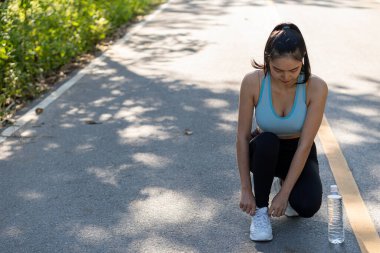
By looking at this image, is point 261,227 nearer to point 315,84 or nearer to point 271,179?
point 271,179

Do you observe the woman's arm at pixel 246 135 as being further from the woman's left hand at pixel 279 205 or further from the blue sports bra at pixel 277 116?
the woman's left hand at pixel 279 205

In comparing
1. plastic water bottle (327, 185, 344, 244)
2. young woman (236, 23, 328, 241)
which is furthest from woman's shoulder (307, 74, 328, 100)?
plastic water bottle (327, 185, 344, 244)

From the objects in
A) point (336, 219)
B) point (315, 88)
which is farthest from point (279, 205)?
point (315, 88)

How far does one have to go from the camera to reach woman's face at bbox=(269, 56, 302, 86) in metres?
4.51

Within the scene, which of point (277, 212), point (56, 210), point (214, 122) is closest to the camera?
point (277, 212)

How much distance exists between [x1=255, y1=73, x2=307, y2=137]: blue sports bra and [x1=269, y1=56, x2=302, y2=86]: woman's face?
0.56ft

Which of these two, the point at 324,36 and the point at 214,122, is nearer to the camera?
the point at 214,122

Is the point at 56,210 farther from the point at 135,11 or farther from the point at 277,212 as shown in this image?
the point at 135,11

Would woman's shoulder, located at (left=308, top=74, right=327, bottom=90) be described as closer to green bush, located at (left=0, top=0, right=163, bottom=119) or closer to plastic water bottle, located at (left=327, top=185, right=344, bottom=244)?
plastic water bottle, located at (left=327, top=185, right=344, bottom=244)

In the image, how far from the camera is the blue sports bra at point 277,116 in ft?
15.8

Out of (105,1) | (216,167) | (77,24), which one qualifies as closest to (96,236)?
(216,167)

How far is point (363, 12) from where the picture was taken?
1727 centimetres

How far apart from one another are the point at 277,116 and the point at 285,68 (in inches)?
16.2

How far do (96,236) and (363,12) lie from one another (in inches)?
527
